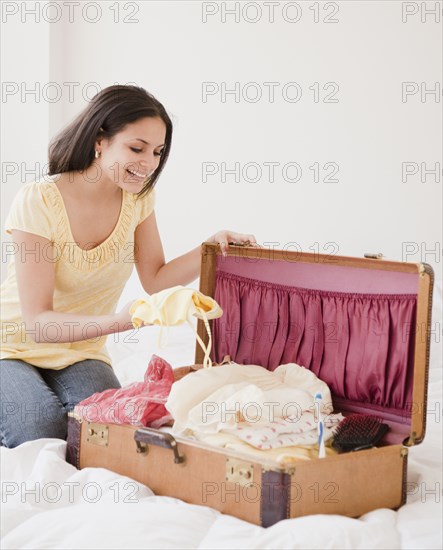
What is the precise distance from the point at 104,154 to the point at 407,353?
2.72 feet

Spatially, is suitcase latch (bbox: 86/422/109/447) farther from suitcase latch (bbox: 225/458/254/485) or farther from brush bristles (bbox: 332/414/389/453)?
brush bristles (bbox: 332/414/389/453)

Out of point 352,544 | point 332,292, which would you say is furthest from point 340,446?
point 332,292

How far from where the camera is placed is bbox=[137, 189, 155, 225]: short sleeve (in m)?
2.05

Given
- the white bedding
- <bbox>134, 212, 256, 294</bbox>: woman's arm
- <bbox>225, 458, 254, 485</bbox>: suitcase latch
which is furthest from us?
<bbox>134, 212, 256, 294</bbox>: woman's arm

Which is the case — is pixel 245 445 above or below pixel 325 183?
below

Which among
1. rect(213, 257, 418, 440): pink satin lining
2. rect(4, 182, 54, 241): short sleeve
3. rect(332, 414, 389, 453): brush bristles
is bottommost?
rect(332, 414, 389, 453): brush bristles

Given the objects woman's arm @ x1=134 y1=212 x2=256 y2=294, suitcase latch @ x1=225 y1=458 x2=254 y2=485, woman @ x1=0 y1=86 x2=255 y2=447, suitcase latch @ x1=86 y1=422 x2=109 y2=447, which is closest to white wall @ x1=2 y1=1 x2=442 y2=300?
woman's arm @ x1=134 y1=212 x2=256 y2=294

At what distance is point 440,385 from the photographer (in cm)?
217

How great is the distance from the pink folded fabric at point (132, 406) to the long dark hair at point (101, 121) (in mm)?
584

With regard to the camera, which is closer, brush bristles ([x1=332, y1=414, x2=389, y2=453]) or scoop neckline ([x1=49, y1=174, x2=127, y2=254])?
brush bristles ([x1=332, y1=414, x2=389, y2=453])

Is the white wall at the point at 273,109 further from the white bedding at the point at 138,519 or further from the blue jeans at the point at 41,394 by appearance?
the white bedding at the point at 138,519

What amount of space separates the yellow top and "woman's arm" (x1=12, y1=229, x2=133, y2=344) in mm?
19

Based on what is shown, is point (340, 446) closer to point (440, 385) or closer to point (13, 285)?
point (440, 385)

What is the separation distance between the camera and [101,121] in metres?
1.86
